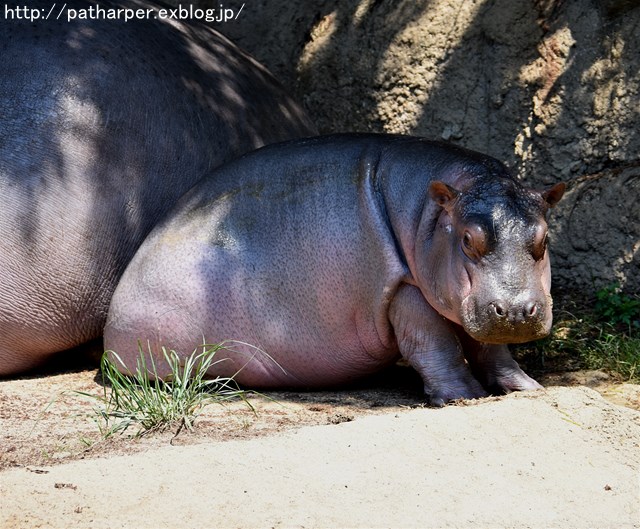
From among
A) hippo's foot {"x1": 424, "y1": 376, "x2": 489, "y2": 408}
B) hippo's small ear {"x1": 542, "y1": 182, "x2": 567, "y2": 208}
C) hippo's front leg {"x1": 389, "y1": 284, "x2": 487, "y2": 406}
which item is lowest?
hippo's foot {"x1": 424, "y1": 376, "x2": 489, "y2": 408}

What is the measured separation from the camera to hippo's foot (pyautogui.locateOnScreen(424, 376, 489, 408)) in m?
5.67

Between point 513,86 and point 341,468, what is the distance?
4.09 metres

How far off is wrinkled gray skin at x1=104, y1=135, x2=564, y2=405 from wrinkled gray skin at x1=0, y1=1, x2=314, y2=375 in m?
0.30

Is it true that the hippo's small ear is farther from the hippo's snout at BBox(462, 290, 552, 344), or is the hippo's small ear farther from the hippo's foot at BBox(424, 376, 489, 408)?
the hippo's foot at BBox(424, 376, 489, 408)

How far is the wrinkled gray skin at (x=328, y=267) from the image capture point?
570 cm

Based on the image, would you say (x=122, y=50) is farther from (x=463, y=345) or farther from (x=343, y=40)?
(x=463, y=345)

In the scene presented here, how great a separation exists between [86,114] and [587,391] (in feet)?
11.2

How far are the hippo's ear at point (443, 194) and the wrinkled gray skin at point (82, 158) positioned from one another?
6.25 ft

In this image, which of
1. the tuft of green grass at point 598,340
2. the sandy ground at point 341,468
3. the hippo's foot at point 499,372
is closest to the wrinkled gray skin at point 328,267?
the hippo's foot at point 499,372

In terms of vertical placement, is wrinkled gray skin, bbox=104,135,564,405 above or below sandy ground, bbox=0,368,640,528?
above

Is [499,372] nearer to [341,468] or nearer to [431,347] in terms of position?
[431,347]

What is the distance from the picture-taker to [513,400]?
5.38 metres

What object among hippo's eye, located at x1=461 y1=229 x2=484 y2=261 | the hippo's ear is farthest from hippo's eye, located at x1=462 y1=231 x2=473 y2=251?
the hippo's ear

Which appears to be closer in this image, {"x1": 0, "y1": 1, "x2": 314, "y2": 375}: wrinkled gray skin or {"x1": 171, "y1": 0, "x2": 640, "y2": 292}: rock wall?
{"x1": 0, "y1": 1, "x2": 314, "y2": 375}: wrinkled gray skin
